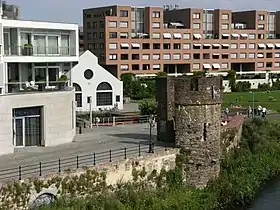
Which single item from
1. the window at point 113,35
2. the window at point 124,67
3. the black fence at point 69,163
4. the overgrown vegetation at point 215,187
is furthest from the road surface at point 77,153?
the window at point 113,35

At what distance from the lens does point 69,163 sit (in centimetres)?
2634

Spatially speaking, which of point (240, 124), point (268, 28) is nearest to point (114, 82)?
point (240, 124)

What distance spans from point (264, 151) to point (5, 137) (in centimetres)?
1856

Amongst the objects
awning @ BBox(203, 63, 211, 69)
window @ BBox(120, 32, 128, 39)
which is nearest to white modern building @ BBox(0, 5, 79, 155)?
window @ BBox(120, 32, 128, 39)

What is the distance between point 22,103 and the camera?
3097cm

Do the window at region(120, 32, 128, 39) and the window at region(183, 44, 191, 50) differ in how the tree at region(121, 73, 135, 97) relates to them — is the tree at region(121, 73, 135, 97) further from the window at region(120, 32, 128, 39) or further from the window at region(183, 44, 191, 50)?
the window at region(183, 44, 191, 50)

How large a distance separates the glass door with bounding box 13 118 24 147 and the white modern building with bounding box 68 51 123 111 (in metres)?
29.5

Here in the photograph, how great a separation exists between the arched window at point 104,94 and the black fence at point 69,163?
114 feet

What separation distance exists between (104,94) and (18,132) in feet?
115

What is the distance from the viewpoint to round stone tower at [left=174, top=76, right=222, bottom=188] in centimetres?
3027

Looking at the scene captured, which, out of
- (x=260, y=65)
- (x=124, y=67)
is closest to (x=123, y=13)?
(x=124, y=67)

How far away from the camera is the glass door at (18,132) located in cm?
3128

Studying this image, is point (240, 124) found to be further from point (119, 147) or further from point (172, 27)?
point (172, 27)

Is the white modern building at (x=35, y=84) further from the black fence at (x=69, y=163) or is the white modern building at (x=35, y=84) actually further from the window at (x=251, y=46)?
the window at (x=251, y=46)
